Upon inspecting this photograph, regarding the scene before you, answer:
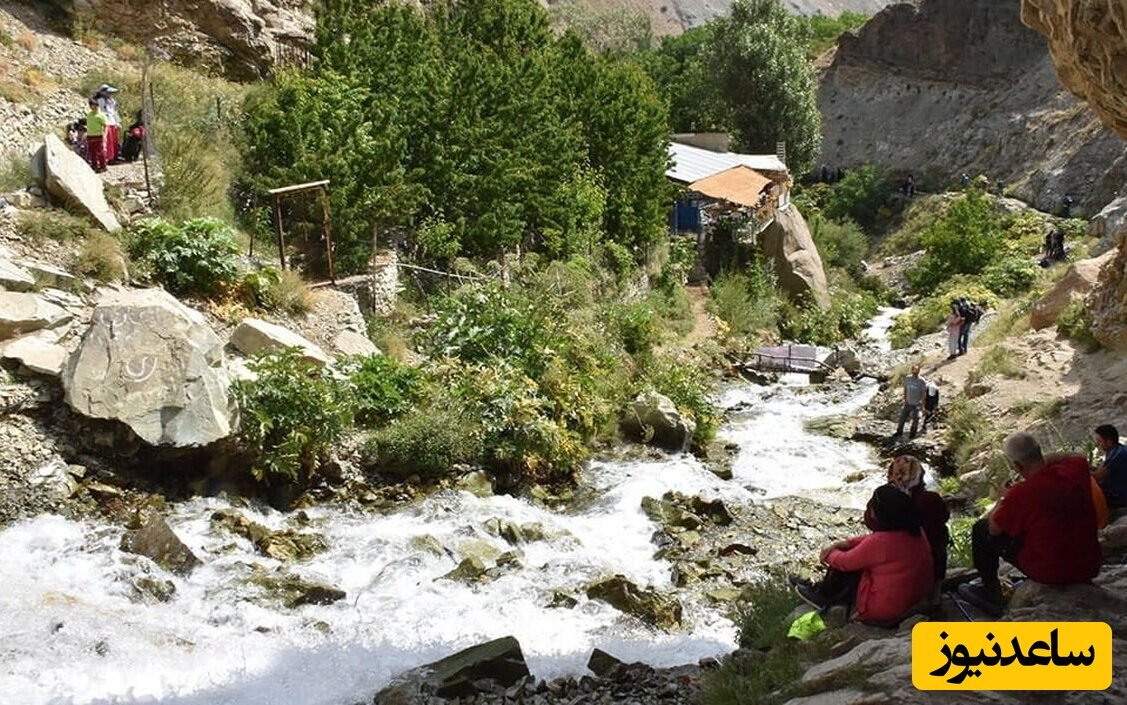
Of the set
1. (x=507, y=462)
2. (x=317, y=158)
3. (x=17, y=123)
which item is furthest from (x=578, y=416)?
(x=17, y=123)

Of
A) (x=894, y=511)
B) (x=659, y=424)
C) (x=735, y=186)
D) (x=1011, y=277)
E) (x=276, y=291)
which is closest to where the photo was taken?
(x=894, y=511)

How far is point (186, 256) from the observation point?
13.7 m

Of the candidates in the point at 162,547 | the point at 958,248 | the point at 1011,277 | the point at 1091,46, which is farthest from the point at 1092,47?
the point at 958,248

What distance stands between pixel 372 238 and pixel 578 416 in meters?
5.38

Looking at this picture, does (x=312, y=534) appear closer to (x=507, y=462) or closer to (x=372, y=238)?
(x=507, y=462)

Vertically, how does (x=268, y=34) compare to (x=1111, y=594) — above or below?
above

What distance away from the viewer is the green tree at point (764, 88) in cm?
4047

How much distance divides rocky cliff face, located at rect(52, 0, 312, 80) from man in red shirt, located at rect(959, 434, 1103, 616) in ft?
69.2

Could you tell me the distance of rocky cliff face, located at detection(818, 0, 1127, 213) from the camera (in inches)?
1638

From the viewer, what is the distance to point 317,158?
16.4 meters

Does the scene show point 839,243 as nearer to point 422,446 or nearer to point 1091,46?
point 422,446

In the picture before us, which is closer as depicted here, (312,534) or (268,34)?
(312,534)

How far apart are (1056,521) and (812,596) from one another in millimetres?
1984

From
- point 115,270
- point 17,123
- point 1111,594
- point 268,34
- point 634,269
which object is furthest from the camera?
point 634,269
